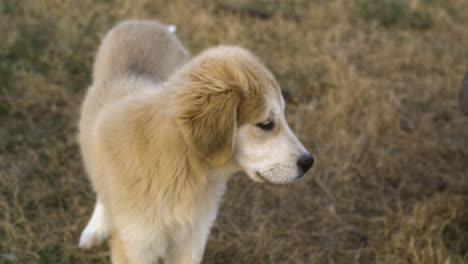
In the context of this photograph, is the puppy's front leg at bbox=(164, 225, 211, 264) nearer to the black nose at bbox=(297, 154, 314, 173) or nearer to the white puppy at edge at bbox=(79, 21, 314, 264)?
the white puppy at edge at bbox=(79, 21, 314, 264)

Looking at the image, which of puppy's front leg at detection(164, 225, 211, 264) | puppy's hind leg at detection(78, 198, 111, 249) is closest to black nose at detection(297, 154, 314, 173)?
puppy's front leg at detection(164, 225, 211, 264)

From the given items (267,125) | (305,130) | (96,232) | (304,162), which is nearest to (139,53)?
(96,232)

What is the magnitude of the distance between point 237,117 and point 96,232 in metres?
1.66

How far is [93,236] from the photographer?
11.0 ft

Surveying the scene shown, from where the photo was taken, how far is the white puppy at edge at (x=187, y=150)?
2195 mm

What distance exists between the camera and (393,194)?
4.24 metres

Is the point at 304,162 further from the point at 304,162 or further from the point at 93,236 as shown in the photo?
the point at 93,236

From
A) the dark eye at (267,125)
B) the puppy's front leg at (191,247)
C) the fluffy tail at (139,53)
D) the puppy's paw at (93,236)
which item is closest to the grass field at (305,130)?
the puppy's paw at (93,236)

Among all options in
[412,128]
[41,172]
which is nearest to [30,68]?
[41,172]

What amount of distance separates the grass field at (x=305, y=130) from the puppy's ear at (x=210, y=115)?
141 centimetres

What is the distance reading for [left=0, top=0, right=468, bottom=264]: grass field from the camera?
3.57 metres

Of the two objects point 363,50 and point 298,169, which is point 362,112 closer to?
point 363,50

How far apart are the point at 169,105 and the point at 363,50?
503cm

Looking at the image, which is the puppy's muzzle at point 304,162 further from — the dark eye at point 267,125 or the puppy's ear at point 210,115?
the puppy's ear at point 210,115
